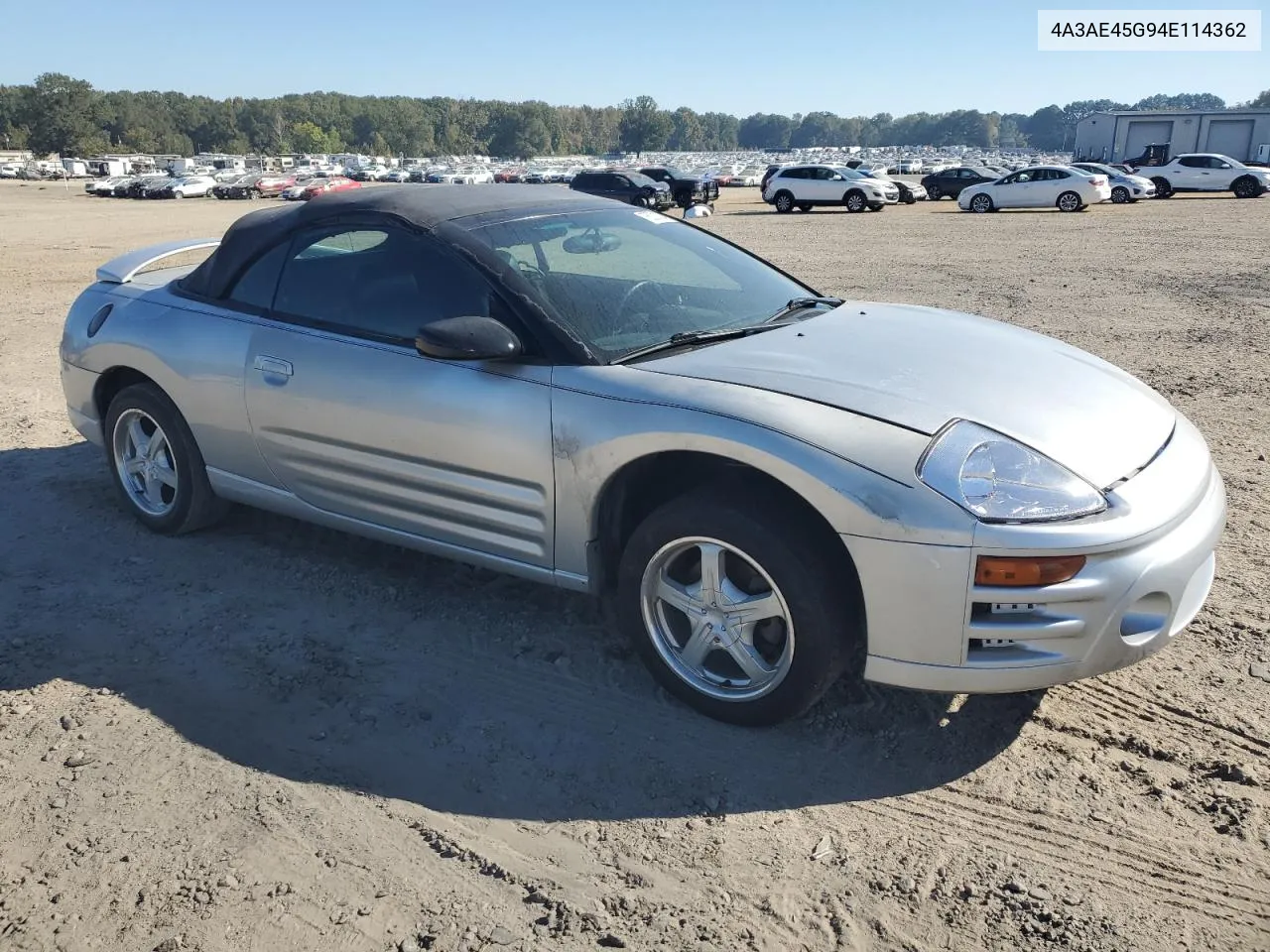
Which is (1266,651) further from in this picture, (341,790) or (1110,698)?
(341,790)

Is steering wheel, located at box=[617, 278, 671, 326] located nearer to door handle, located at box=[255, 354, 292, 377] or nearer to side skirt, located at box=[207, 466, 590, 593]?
side skirt, located at box=[207, 466, 590, 593]

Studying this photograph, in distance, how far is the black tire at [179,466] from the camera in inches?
172

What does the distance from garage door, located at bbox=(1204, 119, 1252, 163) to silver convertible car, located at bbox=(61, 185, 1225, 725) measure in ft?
263

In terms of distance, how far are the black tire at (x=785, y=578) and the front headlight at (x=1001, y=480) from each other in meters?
0.40

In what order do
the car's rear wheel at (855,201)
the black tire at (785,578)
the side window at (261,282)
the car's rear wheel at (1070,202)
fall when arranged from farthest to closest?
the car's rear wheel at (855,201) < the car's rear wheel at (1070,202) < the side window at (261,282) < the black tire at (785,578)

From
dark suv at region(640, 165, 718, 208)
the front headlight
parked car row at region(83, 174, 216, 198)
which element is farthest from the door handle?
parked car row at region(83, 174, 216, 198)

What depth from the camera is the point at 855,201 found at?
105 ft

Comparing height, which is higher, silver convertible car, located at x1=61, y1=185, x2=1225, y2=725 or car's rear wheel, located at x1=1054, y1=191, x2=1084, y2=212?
silver convertible car, located at x1=61, y1=185, x2=1225, y2=725

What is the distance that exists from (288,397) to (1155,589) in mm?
3013

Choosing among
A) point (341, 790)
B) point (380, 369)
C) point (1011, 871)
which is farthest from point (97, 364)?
point (1011, 871)

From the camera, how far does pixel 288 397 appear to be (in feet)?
12.5

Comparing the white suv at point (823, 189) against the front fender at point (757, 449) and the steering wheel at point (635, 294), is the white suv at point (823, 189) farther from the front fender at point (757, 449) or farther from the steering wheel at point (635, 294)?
the front fender at point (757, 449)

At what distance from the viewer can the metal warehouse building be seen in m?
69.6

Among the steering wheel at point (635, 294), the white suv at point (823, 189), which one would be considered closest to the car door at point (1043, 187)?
the white suv at point (823, 189)
